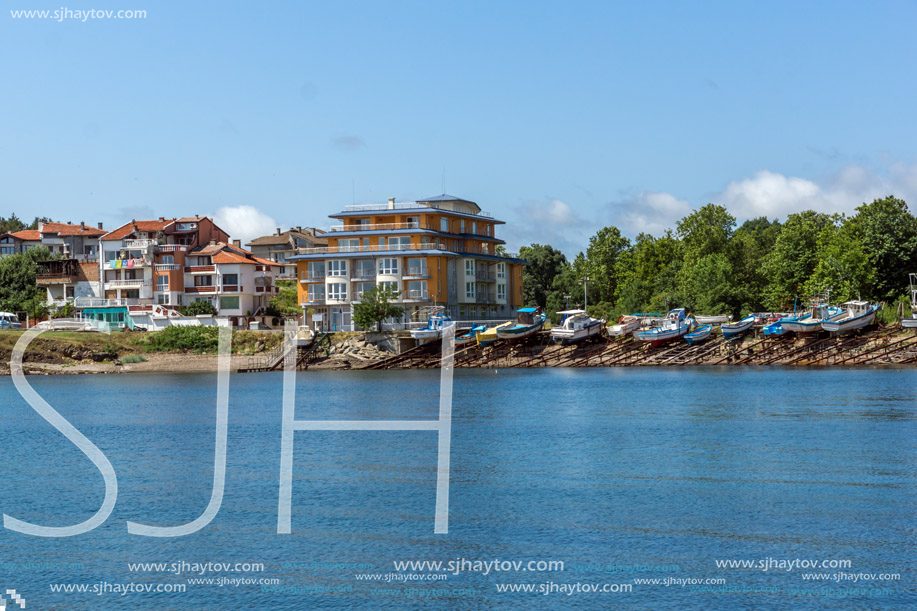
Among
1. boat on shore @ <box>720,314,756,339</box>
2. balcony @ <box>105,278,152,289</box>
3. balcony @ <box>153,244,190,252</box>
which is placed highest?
balcony @ <box>153,244,190,252</box>

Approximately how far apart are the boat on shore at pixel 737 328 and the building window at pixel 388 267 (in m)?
32.2

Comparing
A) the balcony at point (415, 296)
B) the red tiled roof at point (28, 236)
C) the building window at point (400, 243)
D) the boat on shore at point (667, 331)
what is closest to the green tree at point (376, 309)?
the balcony at point (415, 296)

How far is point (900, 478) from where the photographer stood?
1141 inches

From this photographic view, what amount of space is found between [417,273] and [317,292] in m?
11.0

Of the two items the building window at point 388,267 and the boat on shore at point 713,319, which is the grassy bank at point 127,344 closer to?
the building window at point 388,267

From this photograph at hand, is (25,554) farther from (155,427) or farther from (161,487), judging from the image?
(155,427)

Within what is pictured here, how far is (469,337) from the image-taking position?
297ft

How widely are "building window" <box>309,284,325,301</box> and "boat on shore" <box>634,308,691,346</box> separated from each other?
32.3 metres

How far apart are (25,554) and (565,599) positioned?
13.4 metres

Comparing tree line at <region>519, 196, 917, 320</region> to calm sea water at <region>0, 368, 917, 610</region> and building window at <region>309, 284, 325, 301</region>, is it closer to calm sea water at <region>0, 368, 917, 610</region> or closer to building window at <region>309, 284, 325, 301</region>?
building window at <region>309, 284, 325, 301</region>

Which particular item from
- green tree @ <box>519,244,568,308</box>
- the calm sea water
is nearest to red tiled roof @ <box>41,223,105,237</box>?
green tree @ <box>519,244,568,308</box>

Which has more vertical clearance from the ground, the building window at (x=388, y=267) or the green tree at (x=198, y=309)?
the building window at (x=388, y=267)

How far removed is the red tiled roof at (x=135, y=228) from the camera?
11038cm

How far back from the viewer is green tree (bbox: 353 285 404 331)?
91.0 m
